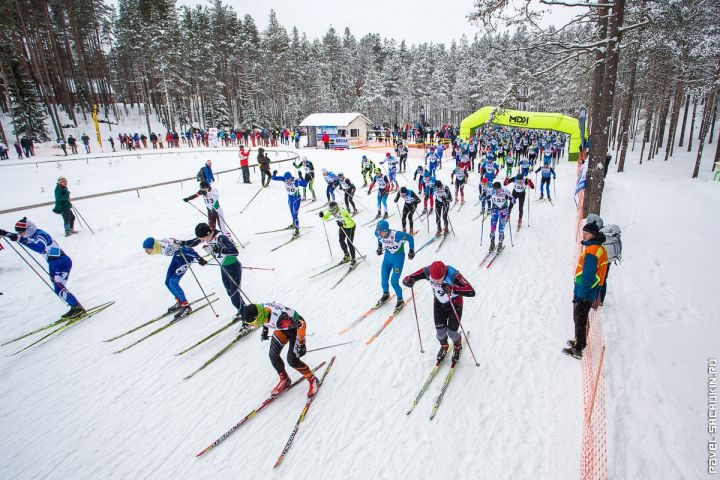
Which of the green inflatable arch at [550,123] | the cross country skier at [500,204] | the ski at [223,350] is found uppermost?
the green inflatable arch at [550,123]

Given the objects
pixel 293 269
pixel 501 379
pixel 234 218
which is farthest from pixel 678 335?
pixel 234 218

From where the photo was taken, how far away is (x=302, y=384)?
209 inches

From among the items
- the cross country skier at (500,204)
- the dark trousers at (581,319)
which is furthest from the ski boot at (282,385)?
the cross country skier at (500,204)

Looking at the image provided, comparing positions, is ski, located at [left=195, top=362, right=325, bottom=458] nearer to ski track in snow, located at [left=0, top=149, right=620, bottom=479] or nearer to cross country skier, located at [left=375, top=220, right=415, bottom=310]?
ski track in snow, located at [left=0, top=149, right=620, bottom=479]

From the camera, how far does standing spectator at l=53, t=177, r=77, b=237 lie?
1102cm

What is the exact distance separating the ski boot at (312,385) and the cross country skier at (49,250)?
5.89 m

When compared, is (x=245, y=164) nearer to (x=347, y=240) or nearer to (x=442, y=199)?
(x=347, y=240)

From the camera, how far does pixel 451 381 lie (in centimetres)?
508

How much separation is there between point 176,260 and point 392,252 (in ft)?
14.6

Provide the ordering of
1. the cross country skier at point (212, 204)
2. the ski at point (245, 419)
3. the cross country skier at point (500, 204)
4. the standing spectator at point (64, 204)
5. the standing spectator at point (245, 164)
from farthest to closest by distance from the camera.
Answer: the standing spectator at point (245, 164)
the standing spectator at point (64, 204)
the cross country skier at point (212, 204)
the cross country skier at point (500, 204)
the ski at point (245, 419)

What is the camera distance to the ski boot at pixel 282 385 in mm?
5059

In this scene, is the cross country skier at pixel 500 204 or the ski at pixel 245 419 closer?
the ski at pixel 245 419

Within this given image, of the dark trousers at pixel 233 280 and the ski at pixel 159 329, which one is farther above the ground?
the dark trousers at pixel 233 280

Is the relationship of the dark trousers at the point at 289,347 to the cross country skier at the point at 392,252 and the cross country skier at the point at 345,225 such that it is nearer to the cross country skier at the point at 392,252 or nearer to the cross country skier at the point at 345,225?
the cross country skier at the point at 392,252
